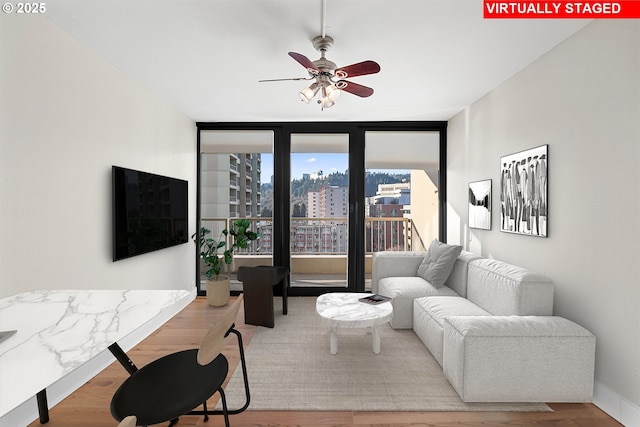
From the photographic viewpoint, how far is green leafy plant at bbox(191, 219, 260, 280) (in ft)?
13.3

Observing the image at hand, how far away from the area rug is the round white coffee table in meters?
0.19

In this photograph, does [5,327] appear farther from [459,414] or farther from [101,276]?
[459,414]

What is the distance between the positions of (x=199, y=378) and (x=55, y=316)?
0.65m

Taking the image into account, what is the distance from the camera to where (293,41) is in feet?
7.86

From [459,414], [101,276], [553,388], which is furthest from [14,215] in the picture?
[553,388]

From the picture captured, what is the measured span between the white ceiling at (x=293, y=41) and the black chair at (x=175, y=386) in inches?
74.5

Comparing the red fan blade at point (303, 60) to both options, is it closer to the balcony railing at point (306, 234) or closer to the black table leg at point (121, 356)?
the black table leg at point (121, 356)

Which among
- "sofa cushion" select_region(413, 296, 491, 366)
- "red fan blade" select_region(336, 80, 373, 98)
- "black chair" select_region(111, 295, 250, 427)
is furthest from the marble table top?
"red fan blade" select_region(336, 80, 373, 98)

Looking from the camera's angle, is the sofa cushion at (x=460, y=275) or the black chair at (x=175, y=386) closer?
the black chair at (x=175, y=386)

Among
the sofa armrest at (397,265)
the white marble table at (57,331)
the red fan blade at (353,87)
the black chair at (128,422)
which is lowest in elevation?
the sofa armrest at (397,265)

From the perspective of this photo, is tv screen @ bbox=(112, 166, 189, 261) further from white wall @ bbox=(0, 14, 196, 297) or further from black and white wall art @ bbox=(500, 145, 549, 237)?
black and white wall art @ bbox=(500, 145, 549, 237)

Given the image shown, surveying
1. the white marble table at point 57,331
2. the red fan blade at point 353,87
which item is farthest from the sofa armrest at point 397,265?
the white marble table at point 57,331

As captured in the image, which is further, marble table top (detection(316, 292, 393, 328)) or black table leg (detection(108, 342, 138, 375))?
marble table top (detection(316, 292, 393, 328))

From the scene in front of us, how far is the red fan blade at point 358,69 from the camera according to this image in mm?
2083
